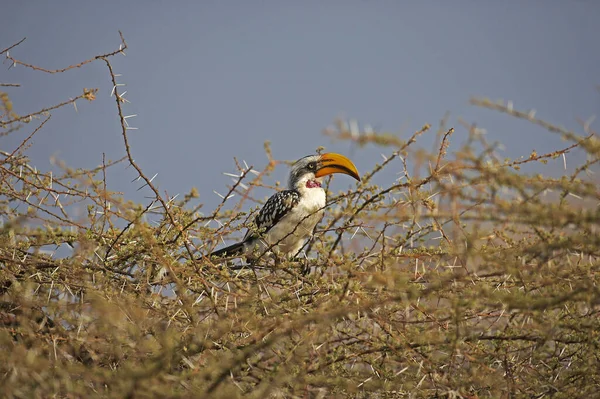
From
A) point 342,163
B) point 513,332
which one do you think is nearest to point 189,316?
point 513,332

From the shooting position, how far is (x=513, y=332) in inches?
119

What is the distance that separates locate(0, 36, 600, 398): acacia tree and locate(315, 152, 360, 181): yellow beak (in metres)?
1.72

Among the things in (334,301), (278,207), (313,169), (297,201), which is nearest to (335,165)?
(313,169)

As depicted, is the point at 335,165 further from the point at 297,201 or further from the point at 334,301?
the point at 334,301

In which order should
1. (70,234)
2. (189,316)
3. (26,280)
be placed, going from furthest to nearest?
(70,234) → (26,280) → (189,316)

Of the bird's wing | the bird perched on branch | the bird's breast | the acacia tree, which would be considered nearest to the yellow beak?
the bird perched on branch

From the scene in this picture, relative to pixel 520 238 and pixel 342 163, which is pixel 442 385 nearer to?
pixel 520 238

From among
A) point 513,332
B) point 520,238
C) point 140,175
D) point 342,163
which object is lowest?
point 513,332

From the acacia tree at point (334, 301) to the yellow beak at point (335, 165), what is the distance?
5.65 ft

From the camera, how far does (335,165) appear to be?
568 cm

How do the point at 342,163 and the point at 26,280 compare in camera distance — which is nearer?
the point at 26,280

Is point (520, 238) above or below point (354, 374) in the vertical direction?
above

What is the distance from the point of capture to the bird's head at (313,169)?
5707 millimetres

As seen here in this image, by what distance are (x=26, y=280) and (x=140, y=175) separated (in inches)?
28.1
